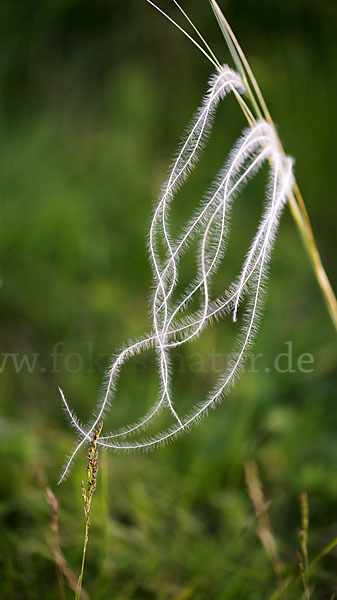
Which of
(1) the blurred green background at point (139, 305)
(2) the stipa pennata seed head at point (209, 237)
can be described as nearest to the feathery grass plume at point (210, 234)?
(2) the stipa pennata seed head at point (209, 237)

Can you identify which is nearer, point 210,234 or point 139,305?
point 210,234

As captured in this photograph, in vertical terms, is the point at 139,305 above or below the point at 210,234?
above

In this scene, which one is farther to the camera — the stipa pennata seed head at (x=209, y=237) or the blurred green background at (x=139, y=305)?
the blurred green background at (x=139, y=305)

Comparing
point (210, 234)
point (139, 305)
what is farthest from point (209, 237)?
point (139, 305)

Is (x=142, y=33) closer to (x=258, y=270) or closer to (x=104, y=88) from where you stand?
(x=104, y=88)

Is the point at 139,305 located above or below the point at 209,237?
above

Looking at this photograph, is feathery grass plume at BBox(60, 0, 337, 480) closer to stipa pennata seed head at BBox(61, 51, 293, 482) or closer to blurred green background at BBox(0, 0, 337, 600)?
stipa pennata seed head at BBox(61, 51, 293, 482)

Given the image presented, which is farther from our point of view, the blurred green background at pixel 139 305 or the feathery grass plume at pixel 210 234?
the blurred green background at pixel 139 305

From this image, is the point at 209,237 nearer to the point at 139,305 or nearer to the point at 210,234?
the point at 210,234

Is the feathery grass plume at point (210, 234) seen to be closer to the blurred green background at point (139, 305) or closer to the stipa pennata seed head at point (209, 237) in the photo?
the stipa pennata seed head at point (209, 237)
